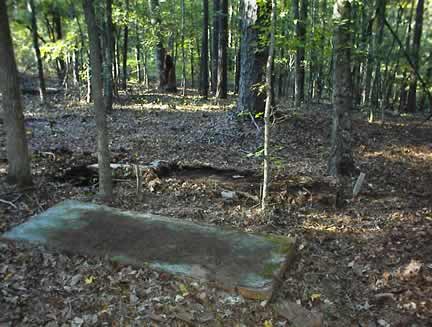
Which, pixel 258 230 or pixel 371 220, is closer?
pixel 258 230

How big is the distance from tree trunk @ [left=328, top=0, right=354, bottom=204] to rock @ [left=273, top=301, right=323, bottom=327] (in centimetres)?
280

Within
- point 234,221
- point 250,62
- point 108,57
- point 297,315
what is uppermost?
point 108,57

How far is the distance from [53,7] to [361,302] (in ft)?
63.4

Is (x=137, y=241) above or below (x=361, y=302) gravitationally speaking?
above

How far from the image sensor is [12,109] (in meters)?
5.61

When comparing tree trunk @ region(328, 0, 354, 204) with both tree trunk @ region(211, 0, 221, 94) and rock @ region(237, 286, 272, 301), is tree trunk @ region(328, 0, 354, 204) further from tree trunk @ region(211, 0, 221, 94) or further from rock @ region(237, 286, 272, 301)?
tree trunk @ region(211, 0, 221, 94)

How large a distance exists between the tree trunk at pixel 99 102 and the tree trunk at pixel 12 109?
126cm

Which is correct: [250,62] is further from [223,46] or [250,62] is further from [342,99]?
[223,46]

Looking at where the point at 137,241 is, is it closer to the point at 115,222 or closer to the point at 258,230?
the point at 115,222

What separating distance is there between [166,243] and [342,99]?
414 cm

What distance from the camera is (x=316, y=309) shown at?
3639 mm

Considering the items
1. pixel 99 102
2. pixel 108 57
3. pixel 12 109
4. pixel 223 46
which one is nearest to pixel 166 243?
pixel 99 102

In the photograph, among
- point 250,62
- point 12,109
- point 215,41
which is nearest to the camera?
point 12,109

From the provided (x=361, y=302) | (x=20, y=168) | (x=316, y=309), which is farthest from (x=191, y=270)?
(x=20, y=168)
